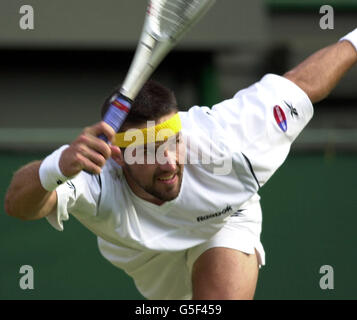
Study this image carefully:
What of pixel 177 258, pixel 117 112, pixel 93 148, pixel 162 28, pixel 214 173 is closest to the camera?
pixel 93 148

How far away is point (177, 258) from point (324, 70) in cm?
125

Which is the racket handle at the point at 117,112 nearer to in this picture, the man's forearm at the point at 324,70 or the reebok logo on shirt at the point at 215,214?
the reebok logo on shirt at the point at 215,214

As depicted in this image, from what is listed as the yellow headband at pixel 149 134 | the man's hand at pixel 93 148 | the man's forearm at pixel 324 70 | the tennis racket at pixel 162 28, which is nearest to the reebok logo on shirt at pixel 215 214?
the yellow headband at pixel 149 134

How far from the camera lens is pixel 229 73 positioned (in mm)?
10656

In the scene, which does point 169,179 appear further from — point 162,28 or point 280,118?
point 162,28

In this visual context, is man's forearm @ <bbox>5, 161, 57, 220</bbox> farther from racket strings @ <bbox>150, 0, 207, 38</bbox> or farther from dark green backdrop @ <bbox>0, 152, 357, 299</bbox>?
dark green backdrop @ <bbox>0, 152, 357, 299</bbox>

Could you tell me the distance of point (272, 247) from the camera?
6.28 m

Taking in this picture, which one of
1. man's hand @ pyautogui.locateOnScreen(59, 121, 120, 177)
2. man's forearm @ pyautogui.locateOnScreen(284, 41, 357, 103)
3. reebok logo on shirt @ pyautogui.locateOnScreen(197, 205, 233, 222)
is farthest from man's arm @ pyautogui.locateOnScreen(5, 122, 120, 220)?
man's forearm @ pyautogui.locateOnScreen(284, 41, 357, 103)

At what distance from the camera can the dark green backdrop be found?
20.5 ft

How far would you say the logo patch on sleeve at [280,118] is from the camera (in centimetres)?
402

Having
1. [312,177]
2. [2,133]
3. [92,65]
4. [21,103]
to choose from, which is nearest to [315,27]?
[92,65]

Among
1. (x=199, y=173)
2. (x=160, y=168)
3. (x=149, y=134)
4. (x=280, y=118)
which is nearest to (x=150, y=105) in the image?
(x=149, y=134)

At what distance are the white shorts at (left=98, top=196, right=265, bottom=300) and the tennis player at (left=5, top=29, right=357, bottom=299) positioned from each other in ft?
0.03
